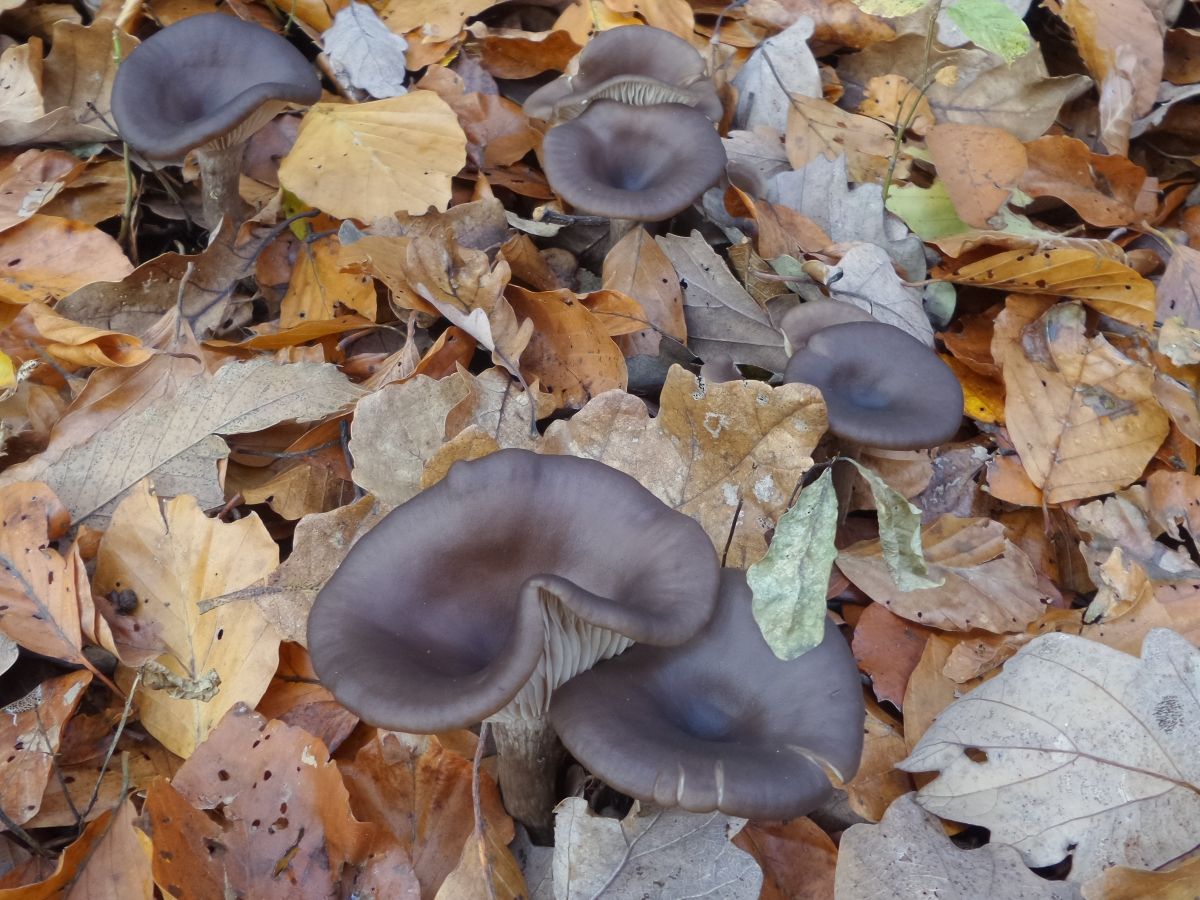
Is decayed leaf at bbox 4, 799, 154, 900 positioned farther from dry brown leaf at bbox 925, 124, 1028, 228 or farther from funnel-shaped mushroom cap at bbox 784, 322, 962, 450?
dry brown leaf at bbox 925, 124, 1028, 228

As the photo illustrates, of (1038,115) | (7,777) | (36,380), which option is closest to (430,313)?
(36,380)

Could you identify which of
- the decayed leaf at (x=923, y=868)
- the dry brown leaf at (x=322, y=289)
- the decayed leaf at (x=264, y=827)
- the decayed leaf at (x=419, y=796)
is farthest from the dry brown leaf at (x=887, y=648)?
the dry brown leaf at (x=322, y=289)

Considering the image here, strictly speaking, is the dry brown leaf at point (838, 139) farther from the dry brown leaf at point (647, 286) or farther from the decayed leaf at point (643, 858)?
the decayed leaf at point (643, 858)

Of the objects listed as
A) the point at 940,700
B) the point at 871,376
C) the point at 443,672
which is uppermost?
the point at 443,672

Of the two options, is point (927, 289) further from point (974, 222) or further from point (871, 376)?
point (871, 376)

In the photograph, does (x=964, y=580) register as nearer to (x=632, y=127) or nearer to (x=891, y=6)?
(x=891, y=6)
